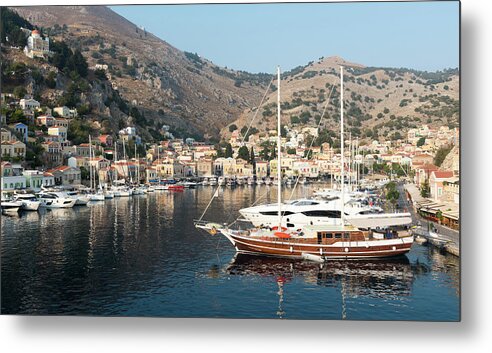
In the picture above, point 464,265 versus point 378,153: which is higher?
point 378,153

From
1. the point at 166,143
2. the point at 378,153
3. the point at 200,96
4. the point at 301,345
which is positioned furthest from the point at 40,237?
the point at 200,96

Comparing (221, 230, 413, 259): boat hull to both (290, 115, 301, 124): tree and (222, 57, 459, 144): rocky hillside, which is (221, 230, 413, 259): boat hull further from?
(290, 115, 301, 124): tree

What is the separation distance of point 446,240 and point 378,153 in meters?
14.4

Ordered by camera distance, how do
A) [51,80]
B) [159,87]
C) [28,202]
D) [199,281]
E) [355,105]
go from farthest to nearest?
[159,87] < [355,105] < [51,80] < [28,202] < [199,281]

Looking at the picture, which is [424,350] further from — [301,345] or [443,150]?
[443,150]

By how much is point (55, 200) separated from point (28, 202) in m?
1.87

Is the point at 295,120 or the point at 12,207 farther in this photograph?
the point at 295,120

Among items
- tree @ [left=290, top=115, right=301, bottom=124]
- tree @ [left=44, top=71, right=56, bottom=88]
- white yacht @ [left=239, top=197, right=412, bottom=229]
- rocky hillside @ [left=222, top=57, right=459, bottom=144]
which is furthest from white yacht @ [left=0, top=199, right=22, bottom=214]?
tree @ [left=290, top=115, right=301, bottom=124]

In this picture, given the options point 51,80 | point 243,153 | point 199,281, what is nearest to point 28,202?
point 199,281

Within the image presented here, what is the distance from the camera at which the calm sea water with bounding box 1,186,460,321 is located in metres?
7.06

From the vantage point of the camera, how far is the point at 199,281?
28.1ft

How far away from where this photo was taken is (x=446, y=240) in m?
9.71

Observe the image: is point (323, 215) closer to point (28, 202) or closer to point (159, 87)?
point (28, 202)

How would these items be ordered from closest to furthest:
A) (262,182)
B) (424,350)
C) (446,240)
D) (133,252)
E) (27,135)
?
(424,350)
(446,240)
(133,252)
(27,135)
(262,182)
